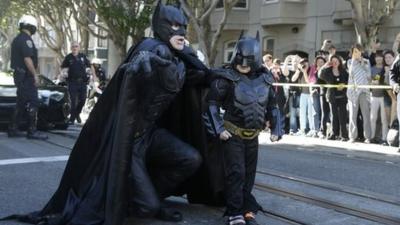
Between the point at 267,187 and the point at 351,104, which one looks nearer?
the point at 267,187

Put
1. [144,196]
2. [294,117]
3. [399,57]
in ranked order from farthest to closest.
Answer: [294,117]
[399,57]
[144,196]

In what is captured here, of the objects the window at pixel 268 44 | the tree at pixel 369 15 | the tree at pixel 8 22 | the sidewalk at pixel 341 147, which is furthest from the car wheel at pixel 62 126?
the tree at pixel 8 22

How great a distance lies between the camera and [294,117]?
13703 millimetres

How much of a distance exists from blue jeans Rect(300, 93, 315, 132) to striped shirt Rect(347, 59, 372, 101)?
1.25m

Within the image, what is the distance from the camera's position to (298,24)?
2697cm

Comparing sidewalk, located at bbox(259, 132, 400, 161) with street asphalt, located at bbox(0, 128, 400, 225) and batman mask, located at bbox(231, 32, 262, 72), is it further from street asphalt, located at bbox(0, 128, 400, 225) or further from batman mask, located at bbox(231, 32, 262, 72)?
batman mask, located at bbox(231, 32, 262, 72)

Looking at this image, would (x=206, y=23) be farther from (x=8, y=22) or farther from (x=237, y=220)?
(x=8, y=22)

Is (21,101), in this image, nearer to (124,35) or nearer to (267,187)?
(267,187)

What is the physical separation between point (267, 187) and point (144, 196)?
7.55ft

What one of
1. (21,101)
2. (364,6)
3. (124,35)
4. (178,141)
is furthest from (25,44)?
(124,35)

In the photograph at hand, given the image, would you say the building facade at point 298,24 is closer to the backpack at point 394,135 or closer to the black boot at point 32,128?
the backpack at point 394,135

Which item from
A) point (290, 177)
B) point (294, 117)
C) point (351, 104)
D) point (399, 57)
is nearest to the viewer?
point (290, 177)

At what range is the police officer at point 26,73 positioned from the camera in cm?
1046

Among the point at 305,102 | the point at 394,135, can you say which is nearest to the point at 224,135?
the point at 394,135
